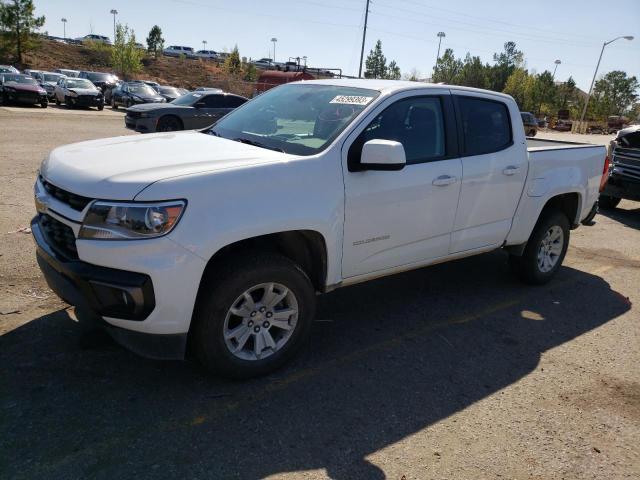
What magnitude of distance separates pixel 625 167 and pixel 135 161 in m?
9.07

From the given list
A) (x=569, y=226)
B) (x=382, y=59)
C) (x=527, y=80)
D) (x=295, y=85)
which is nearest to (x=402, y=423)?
(x=295, y=85)

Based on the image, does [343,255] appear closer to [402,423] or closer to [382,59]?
Result: [402,423]

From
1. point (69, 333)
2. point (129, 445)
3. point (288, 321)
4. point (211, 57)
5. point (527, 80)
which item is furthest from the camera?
point (211, 57)

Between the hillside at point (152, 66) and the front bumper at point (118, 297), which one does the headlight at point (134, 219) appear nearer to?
the front bumper at point (118, 297)

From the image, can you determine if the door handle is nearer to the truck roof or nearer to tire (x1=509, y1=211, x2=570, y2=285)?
the truck roof

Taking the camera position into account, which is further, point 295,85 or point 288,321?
point 295,85

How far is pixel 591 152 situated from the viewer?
5.62 meters

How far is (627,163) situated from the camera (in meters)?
9.39

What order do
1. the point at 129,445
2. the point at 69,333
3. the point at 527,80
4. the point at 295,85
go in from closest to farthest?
the point at 129,445 < the point at 69,333 < the point at 295,85 < the point at 527,80

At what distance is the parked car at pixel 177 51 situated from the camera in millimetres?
83125

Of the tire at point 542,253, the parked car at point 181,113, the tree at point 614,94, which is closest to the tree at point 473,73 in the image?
the tree at point 614,94

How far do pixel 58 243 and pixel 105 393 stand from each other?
0.92 m

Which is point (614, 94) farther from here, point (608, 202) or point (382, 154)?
point (382, 154)

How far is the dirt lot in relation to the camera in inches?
105
